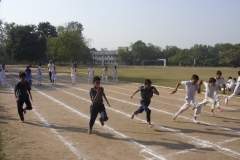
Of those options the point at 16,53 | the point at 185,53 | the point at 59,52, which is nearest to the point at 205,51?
the point at 185,53

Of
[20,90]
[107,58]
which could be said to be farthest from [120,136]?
[107,58]

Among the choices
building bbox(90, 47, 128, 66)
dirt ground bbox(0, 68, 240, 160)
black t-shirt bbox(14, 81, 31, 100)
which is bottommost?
dirt ground bbox(0, 68, 240, 160)

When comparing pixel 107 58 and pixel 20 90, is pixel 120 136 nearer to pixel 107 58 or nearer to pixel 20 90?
pixel 20 90

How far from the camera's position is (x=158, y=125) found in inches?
306

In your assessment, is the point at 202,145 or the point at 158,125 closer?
the point at 202,145

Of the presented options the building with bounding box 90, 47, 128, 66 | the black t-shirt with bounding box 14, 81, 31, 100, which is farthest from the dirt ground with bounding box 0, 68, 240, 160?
the building with bounding box 90, 47, 128, 66

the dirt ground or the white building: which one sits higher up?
the white building

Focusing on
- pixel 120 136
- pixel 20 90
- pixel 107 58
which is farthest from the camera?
pixel 107 58

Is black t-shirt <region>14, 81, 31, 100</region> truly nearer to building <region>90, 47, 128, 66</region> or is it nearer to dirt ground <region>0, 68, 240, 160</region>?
dirt ground <region>0, 68, 240, 160</region>

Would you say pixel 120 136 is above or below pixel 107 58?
below

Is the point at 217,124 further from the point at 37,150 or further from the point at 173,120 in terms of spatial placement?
the point at 37,150

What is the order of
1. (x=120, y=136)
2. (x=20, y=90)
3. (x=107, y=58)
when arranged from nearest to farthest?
(x=120, y=136) < (x=20, y=90) < (x=107, y=58)

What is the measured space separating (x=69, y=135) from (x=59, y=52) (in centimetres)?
5785

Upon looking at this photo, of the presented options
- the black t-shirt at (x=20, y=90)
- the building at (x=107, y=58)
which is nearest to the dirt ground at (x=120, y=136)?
the black t-shirt at (x=20, y=90)
